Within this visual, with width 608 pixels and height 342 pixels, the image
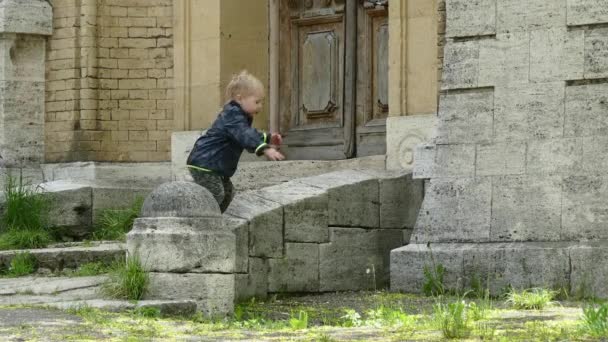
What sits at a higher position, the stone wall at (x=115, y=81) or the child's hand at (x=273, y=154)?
the stone wall at (x=115, y=81)

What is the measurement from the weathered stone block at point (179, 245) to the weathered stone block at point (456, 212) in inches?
65.2

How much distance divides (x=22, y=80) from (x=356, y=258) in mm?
5131

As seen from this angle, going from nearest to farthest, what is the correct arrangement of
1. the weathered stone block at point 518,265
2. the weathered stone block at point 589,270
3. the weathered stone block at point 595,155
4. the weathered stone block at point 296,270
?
the weathered stone block at point 589,270, the weathered stone block at point 518,265, the weathered stone block at point 595,155, the weathered stone block at point 296,270

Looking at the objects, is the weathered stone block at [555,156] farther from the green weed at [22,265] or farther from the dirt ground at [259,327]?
the green weed at [22,265]

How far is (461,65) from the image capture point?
880cm

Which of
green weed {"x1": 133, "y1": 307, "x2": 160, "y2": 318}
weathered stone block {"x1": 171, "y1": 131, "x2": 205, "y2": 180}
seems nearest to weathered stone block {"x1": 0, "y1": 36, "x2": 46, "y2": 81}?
weathered stone block {"x1": 171, "y1": 131, "x2": 205, "y2": 180}

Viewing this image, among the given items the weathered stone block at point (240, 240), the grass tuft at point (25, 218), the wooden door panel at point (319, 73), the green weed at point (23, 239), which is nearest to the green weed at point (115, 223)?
the grass tuft at point (25, 218)

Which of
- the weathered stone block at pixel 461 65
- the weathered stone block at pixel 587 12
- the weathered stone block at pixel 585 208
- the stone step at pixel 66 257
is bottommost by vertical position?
the stone step at pixel 66 257

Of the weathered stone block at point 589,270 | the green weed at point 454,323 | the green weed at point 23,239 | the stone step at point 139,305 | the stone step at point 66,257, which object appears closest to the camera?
the green weed at point 454,323

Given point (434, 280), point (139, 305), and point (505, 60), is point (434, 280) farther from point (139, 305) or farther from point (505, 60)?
point (139, 305)

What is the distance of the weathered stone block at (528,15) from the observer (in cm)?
845

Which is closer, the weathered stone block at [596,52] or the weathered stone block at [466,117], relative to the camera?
the weathered stone block at [596,52]

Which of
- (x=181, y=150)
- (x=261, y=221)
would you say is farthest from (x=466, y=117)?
(x=181, y=150)

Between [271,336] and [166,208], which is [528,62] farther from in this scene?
[271,336]
